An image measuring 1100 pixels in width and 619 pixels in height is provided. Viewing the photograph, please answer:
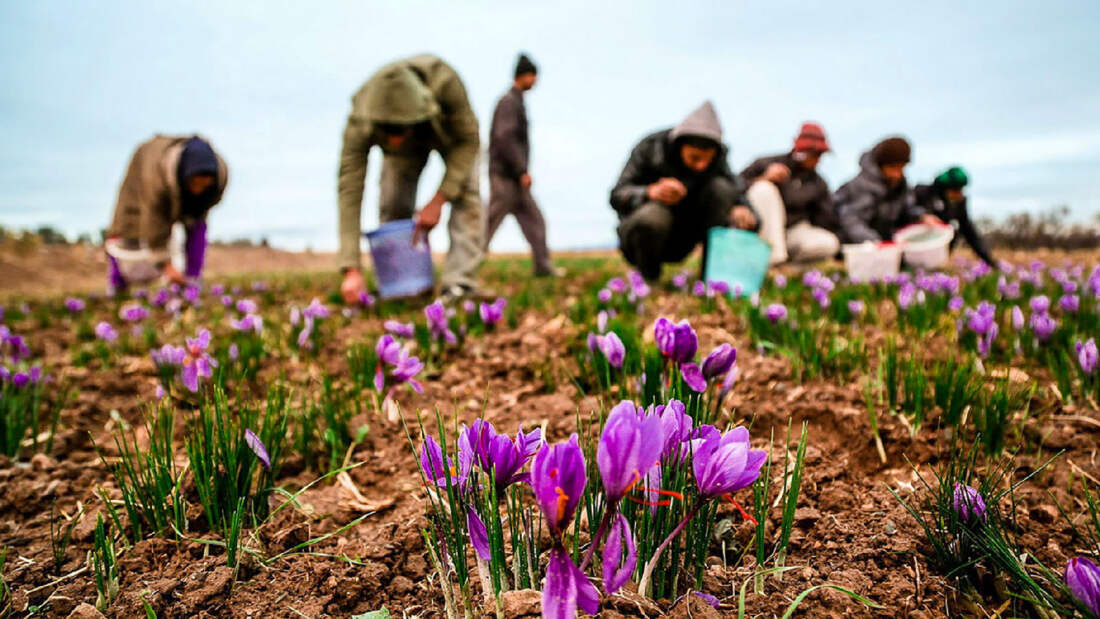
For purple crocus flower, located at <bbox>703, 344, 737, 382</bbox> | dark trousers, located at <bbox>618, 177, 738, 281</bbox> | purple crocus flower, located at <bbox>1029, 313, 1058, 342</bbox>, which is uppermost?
dark trousers, located at <bbox>618, 177, 738, 281</bbox>

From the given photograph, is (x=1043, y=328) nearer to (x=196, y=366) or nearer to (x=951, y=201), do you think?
(x=196, y=366)

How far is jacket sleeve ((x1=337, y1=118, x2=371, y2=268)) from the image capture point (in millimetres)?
4719

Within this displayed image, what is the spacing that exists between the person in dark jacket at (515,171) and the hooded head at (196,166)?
2.95m

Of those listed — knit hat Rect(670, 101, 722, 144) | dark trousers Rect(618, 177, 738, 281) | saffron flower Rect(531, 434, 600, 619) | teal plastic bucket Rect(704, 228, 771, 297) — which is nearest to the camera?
saffron flower Rect(531, 434, 600, 619)

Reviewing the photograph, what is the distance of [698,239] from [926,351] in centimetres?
311

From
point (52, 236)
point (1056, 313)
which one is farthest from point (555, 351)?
point (52, 236)

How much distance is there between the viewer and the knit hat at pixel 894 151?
7.13 metres

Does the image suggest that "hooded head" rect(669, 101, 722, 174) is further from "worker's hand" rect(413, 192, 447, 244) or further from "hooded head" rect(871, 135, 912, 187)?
"hooded head" rect(871, 135, 912, 187)

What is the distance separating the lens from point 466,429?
2.93 ft

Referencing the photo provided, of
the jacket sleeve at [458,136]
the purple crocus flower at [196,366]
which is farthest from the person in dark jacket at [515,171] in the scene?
the purple crocus flower at [196,366]

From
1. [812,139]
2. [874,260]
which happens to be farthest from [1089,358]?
[812,139]

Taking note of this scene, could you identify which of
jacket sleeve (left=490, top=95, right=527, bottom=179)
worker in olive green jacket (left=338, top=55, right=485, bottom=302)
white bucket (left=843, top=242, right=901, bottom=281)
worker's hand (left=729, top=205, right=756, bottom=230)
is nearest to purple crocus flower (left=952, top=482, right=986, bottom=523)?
worker's hand (left=729, top=205, right=756, bottom=230)

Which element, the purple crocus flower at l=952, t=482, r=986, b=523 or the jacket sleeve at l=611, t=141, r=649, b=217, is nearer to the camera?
the purple crocus flower at l=952, t=482, r=986, b=523

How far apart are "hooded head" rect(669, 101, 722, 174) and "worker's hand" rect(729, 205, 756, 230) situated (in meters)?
0.44
